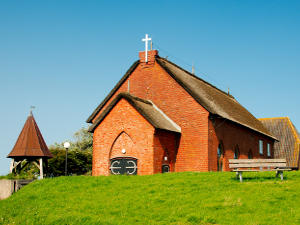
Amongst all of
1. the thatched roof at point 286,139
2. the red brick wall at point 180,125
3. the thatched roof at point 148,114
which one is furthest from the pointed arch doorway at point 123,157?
the thatched roof at point 286,139

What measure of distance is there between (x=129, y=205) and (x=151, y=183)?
12.3ft

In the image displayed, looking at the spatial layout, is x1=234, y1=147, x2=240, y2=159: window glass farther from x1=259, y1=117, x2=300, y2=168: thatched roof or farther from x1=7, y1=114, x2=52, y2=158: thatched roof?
x1=259, y1=117, x2=300, y2=168: thatched roof

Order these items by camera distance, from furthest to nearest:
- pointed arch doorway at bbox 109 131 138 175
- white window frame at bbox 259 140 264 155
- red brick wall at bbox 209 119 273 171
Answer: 1. white window frame at bbox 259 140 264 155
2. red brick wall at bbox 209 119 273 171
3. pointed arch doorway at bbox 109 131 138 175

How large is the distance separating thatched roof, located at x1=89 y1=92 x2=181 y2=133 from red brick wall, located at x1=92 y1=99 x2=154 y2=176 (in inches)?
11.5

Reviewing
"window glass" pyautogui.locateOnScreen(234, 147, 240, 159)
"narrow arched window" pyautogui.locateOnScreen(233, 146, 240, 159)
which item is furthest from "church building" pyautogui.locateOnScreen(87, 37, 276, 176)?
"window glass" pyautogui.locateOnScreen(234, 147, 240, 159)

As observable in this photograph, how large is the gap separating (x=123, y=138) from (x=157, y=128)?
2712 millimetres

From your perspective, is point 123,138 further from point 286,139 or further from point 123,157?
point 286,139

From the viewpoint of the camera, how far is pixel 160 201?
15.1m

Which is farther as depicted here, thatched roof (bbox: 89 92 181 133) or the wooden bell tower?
the wooden bell tower

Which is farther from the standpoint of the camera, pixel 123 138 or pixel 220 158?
pixel 220 158

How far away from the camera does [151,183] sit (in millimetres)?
18562

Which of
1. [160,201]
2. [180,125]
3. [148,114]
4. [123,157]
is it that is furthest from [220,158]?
[160,201]

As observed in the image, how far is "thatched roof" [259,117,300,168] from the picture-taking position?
1944 inches


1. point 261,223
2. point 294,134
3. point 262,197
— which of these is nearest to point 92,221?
point 261,223
